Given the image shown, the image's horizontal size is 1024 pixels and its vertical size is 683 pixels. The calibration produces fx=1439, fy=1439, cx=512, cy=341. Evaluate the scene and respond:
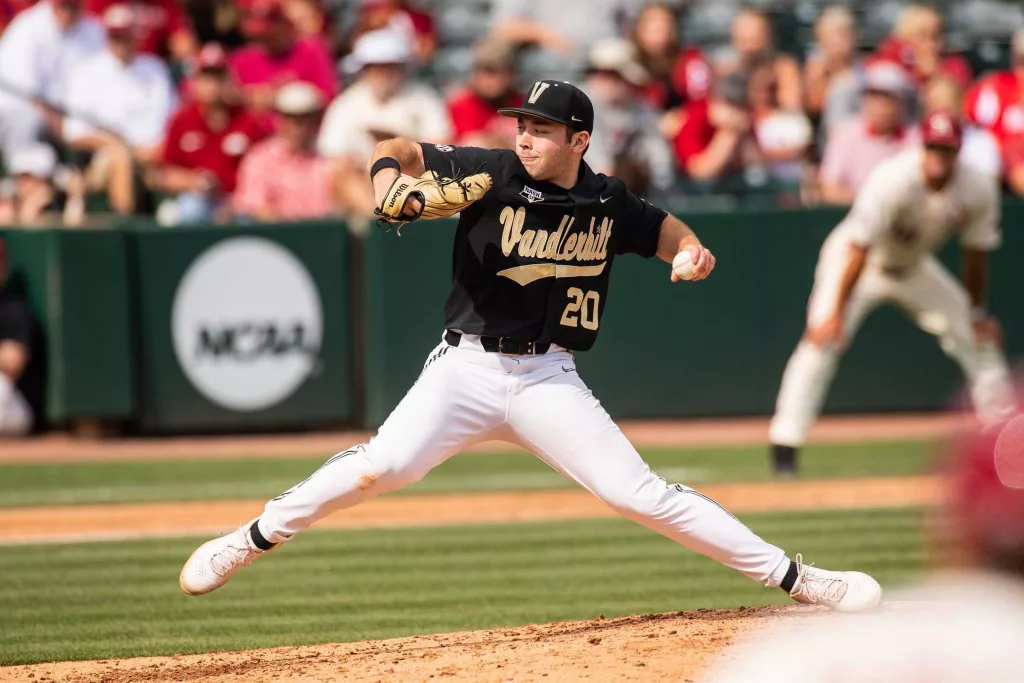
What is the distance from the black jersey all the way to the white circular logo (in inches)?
268

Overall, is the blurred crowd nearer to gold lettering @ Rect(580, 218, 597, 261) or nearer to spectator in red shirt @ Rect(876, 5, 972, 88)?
spectator in red shirt @ Rect(876, 5, 972, 88)

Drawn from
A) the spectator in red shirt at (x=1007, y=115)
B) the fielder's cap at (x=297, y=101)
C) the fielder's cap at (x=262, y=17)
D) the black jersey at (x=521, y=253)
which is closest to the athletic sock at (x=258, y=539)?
the black jersey at (x=521, y=253)

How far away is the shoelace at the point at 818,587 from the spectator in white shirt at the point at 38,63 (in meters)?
9.02

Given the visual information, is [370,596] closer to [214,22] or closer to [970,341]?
[970,341]

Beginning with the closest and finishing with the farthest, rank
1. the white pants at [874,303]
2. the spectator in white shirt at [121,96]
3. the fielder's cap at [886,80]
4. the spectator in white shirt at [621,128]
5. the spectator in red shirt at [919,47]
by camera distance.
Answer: the white pants at [874,303] < the fielder's cap at [886,80] < the spectator in white shirt at [621,128] < the spectator in white shirt at [121,96] < the spectator in red shirt at [919,47]

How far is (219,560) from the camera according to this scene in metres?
4.89

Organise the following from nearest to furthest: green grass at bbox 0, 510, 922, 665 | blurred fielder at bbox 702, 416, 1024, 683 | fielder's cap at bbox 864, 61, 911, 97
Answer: blurred fielder at bbox 702, 416, 1024, 683, green grass at bbox 0, 510, 922, 665, fielder's cap at bbox 864, 61, 911, 97

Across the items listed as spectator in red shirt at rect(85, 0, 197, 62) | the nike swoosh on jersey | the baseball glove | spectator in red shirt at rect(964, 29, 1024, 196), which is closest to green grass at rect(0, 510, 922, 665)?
the nike swoosh on jersey

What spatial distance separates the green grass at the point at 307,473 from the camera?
951 centimetres

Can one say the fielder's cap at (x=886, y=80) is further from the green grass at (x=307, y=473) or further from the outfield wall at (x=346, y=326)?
the green grass at (x=307, y=473)

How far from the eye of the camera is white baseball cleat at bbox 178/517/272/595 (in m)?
4.88

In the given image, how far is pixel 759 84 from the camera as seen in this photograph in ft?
43.2

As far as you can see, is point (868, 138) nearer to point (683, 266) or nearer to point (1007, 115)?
point (1007, 115)

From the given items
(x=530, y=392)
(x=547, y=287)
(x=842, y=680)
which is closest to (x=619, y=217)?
(x=547, y=287)
